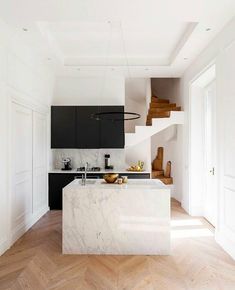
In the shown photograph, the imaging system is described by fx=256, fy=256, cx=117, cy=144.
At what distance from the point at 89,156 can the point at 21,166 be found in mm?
2268

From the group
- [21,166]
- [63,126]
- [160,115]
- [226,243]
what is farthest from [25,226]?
[160,115]

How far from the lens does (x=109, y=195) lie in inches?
134

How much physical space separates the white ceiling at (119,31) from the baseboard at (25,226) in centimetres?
297

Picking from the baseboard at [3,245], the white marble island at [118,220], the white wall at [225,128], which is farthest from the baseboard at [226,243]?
the baseboard at [3,245]

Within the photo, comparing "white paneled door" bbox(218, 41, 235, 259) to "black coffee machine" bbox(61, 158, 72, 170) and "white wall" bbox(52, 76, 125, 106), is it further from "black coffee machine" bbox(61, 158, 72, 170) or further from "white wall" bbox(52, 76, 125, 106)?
"black coffee machine" bbox(61, 158, 72, 170)

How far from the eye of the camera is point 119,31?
4.09 metres

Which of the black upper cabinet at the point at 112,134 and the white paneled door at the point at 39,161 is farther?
the black upper cabinet at the point at 112,134

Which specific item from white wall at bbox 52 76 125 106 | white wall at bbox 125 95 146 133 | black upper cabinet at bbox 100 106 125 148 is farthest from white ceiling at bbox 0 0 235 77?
white wall at bbox 125 95 146 133

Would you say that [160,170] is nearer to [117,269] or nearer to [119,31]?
[119,31]

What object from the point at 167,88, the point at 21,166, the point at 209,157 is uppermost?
the point at 167,88

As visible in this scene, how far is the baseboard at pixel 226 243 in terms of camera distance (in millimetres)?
3314

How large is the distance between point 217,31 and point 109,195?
9.11 ft

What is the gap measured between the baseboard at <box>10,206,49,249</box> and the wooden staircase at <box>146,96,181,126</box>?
3407mm

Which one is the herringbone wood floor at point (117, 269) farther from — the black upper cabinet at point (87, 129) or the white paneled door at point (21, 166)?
the black upper cabinet at point (87, 129)
